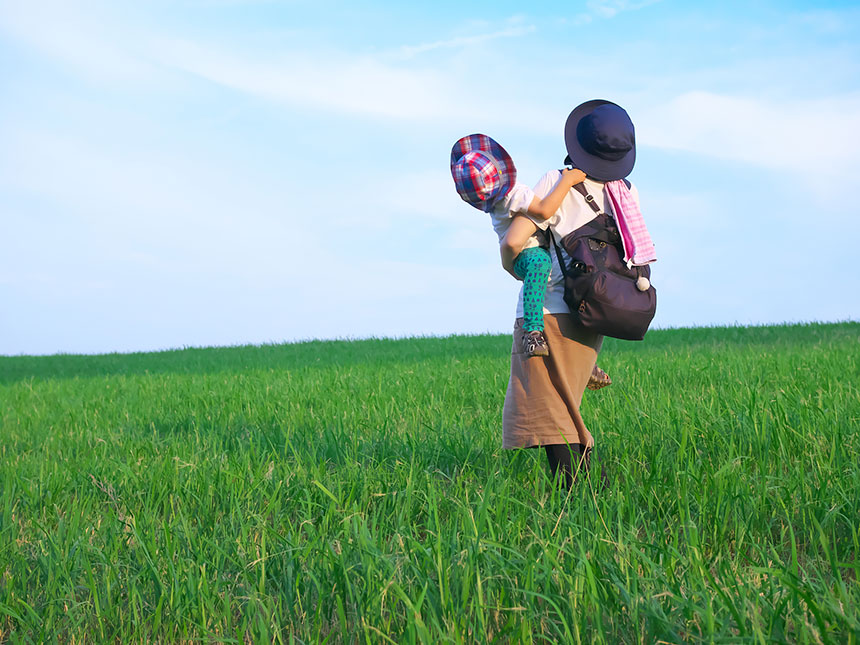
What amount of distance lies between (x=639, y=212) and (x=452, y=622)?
2.12 metres

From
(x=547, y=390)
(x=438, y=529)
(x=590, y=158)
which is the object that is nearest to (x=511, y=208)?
(x=590, y=158)

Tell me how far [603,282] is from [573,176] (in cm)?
52

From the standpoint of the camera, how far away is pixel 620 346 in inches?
552

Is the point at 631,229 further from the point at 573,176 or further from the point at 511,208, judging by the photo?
the point at 511,208

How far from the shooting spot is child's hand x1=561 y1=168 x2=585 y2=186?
3.23m

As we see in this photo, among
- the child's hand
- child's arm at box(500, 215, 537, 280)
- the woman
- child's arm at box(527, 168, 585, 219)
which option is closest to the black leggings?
the woman

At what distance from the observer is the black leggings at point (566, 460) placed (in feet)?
11.0

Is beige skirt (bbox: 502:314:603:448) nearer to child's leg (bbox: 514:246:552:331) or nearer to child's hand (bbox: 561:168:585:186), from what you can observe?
child's leg (bbox: 514:246:552:331)

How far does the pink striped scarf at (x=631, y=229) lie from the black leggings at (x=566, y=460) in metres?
0.90

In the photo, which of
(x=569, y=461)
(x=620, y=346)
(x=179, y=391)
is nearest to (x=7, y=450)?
(x=179, y=391)

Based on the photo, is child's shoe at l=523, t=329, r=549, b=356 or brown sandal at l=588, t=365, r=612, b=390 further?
brown sandal at l=588, t=365, r=612, b=390

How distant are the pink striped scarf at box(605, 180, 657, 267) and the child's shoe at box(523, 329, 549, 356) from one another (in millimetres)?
543

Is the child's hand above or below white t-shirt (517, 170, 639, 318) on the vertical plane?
above

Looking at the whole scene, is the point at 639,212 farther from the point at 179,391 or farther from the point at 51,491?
the point at 179,391
